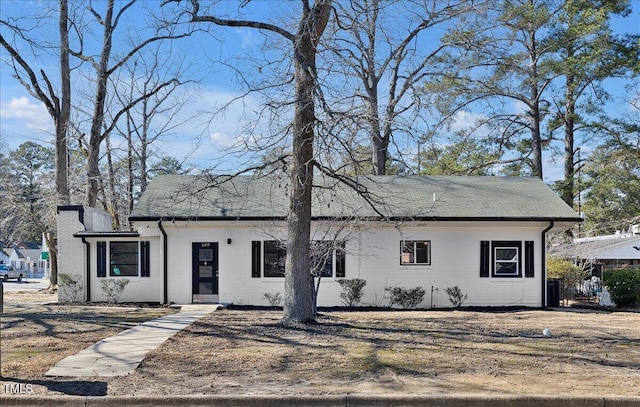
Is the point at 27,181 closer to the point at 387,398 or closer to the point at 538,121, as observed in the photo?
the point at 538,121

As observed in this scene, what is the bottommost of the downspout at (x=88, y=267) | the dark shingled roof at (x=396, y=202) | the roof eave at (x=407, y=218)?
the downspout at (x=88, y=267)

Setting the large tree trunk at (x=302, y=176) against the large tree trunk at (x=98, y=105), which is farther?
the large tree trunk at (x=98, y=105)

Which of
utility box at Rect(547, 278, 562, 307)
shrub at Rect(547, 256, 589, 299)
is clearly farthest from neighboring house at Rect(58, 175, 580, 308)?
shrub at Rect(547, 256, 589, 299)

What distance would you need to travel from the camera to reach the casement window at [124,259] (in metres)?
20.5

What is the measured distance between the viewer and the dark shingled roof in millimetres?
19562

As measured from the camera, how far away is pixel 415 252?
2017 cm

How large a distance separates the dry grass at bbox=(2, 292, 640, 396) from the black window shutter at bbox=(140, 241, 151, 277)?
5.35 meters

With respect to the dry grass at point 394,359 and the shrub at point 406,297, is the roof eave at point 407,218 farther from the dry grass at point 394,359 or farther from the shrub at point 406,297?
the dry grass at point 394,359

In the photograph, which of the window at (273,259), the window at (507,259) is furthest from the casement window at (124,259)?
the window at (507,259)

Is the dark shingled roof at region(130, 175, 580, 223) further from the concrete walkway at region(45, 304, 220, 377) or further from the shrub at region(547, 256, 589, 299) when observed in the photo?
the concrete walkway at region(45, 304, 220, 377)

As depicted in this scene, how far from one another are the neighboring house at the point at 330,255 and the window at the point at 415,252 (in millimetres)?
33

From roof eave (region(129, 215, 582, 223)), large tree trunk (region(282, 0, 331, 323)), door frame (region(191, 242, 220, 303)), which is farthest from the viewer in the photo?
door frame (region(191, 242, 220, 303))

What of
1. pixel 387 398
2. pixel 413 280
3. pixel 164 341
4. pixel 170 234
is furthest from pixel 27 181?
pixel 387 398

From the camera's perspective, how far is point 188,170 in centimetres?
1430
